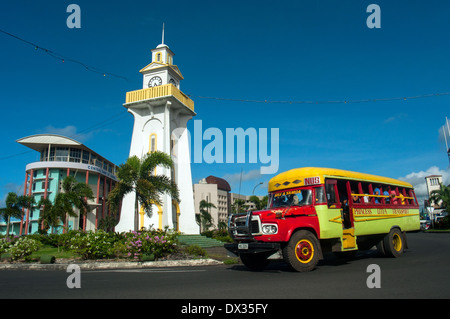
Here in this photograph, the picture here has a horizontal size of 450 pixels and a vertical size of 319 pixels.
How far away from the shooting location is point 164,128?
3228 centimetres

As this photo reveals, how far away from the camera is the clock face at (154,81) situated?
33.9 metres

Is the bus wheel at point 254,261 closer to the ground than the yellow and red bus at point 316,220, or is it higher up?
closer to the ground

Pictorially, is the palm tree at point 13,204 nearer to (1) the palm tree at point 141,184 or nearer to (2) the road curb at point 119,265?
(1) the palm tree at point 141,184

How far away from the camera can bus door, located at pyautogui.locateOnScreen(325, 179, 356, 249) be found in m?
10.2

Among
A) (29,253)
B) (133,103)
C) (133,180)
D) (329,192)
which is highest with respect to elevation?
(133,103)

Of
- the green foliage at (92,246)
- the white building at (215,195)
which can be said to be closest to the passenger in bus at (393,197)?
the green foliage at (92,246)

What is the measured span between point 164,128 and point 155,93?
3.60 meters

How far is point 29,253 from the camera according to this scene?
15.0 metres

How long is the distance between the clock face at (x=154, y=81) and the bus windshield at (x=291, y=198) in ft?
85.1

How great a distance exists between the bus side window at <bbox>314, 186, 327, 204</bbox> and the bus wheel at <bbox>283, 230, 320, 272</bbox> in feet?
3.52
